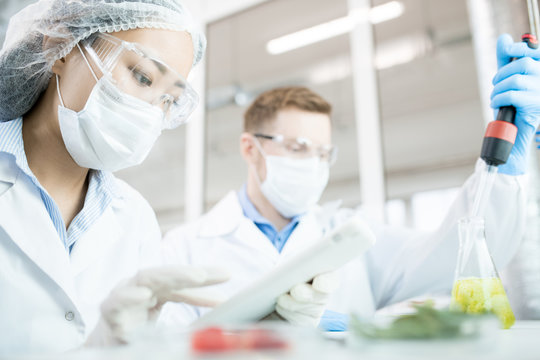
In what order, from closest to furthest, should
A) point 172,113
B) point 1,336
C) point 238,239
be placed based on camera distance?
1. point 1,336
2. point 172,113
3. point 238,239

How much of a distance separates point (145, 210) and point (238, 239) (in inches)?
15.9

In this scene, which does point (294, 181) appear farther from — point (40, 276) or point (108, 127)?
point (40, 276)

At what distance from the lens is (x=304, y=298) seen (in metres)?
0.71

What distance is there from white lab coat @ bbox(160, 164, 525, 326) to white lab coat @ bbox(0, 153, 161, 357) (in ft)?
0.87

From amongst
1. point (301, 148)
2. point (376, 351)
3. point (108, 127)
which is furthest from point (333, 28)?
point (376, 351)

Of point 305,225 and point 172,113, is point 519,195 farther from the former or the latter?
point 172,113

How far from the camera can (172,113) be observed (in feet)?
3.80

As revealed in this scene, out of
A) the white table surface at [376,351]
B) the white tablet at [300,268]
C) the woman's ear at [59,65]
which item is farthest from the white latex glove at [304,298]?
the woman's ear at [59,65]

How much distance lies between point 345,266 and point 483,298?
0.72 metres

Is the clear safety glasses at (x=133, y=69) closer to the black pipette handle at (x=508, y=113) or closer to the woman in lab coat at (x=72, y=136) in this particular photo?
the woman in lab coat at (x=72, y=136)

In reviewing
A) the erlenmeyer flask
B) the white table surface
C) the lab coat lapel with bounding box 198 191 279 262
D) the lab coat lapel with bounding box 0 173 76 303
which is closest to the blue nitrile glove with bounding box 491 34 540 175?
the erlenmeyer flask

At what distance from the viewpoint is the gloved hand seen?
2.11 ft

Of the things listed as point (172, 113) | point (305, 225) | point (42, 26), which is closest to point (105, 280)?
point (172, 113)

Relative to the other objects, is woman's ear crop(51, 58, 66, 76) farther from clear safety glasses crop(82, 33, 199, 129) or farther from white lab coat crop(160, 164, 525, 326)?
white lab coat crop(160, 164, 525, 326)
